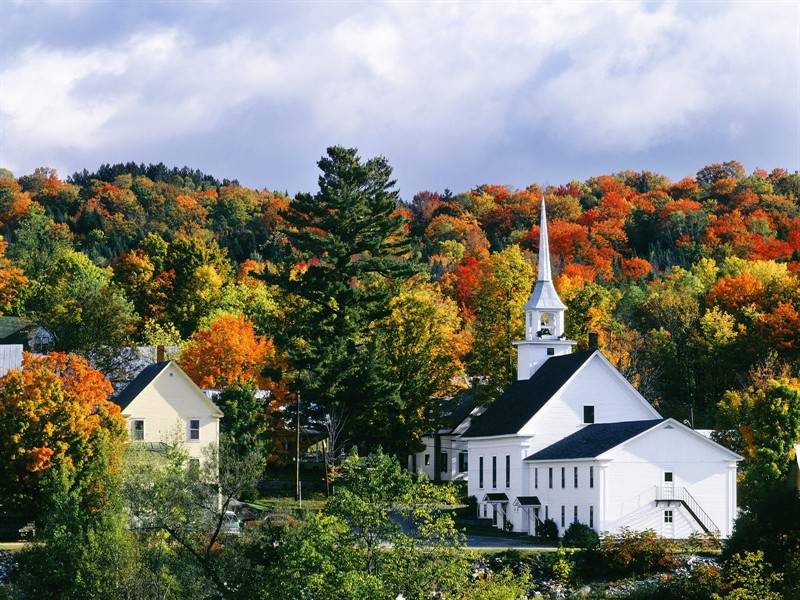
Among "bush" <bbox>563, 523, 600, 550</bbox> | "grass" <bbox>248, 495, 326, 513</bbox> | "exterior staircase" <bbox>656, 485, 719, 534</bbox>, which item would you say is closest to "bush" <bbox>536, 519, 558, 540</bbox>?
"bush" <bbox>563, 523, 600, 550</bbox>

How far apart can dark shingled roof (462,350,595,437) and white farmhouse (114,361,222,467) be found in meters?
14.2

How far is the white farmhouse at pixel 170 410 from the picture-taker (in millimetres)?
75688

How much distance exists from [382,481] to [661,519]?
67.7 feet

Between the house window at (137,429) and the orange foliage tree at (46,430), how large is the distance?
22.1ft

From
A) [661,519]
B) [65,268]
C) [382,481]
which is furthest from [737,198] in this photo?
[382,481]

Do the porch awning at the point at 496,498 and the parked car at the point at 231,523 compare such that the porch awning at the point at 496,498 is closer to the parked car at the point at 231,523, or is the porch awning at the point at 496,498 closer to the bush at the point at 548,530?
the bush at the point at 548,530

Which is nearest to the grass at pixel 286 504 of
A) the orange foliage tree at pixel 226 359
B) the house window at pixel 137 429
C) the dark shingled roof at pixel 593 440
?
the house window at pixel 137 429

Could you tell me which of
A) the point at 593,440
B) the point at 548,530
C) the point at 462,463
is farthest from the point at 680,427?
the point at 462,463

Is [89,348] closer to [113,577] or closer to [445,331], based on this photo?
[445,331]

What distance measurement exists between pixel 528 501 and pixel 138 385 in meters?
20.2

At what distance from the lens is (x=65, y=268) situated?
12419 centimetres

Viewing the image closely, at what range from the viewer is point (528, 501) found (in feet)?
242

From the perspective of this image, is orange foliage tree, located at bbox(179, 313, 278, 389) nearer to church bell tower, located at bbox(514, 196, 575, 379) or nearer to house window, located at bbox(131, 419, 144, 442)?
house window, located at bbox(131, 419, 144, 442)

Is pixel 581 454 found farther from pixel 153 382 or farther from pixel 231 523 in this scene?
pixel 153 382
